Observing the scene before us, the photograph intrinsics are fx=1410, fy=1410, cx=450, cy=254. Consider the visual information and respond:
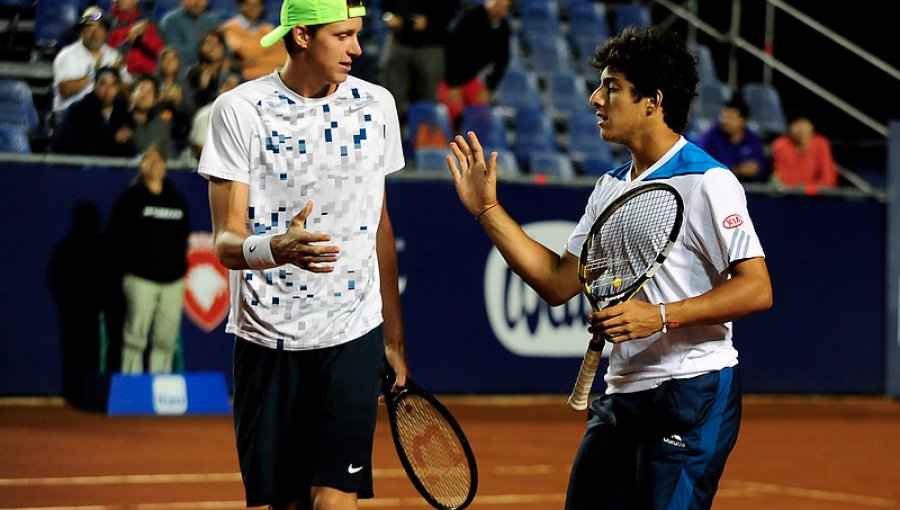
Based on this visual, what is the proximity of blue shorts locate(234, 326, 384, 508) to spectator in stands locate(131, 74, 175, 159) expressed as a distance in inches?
286

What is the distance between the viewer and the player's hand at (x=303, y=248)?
390 cm

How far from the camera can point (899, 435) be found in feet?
37.9

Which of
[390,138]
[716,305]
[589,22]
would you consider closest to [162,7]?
[589,22]

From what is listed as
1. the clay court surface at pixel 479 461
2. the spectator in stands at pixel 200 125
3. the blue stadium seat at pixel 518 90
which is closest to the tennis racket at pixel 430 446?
the clay court surface at pixel 479 461

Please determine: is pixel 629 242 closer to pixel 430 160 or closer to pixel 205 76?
pixel 205 76

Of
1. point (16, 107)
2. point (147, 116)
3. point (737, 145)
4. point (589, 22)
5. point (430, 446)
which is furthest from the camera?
point (589, 22)

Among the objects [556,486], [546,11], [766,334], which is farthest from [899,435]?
[546,11]

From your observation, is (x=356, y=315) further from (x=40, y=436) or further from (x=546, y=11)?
(x=546, y=11)

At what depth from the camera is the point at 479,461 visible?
906cm

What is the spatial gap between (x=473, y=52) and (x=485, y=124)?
71 cm

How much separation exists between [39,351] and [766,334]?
685 centimetres

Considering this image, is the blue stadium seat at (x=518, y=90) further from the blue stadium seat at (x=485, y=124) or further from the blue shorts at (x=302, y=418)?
the blue shorts at (x=302, y=418)

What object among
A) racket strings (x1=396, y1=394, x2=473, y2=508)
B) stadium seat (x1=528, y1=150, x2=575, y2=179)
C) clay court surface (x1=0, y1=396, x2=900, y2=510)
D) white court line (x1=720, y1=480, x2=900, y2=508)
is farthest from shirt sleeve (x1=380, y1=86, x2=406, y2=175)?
stadium seat (x1=528, y1=150, x2=575, y2=179)

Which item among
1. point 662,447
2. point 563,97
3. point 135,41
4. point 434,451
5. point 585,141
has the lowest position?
point 434,451
